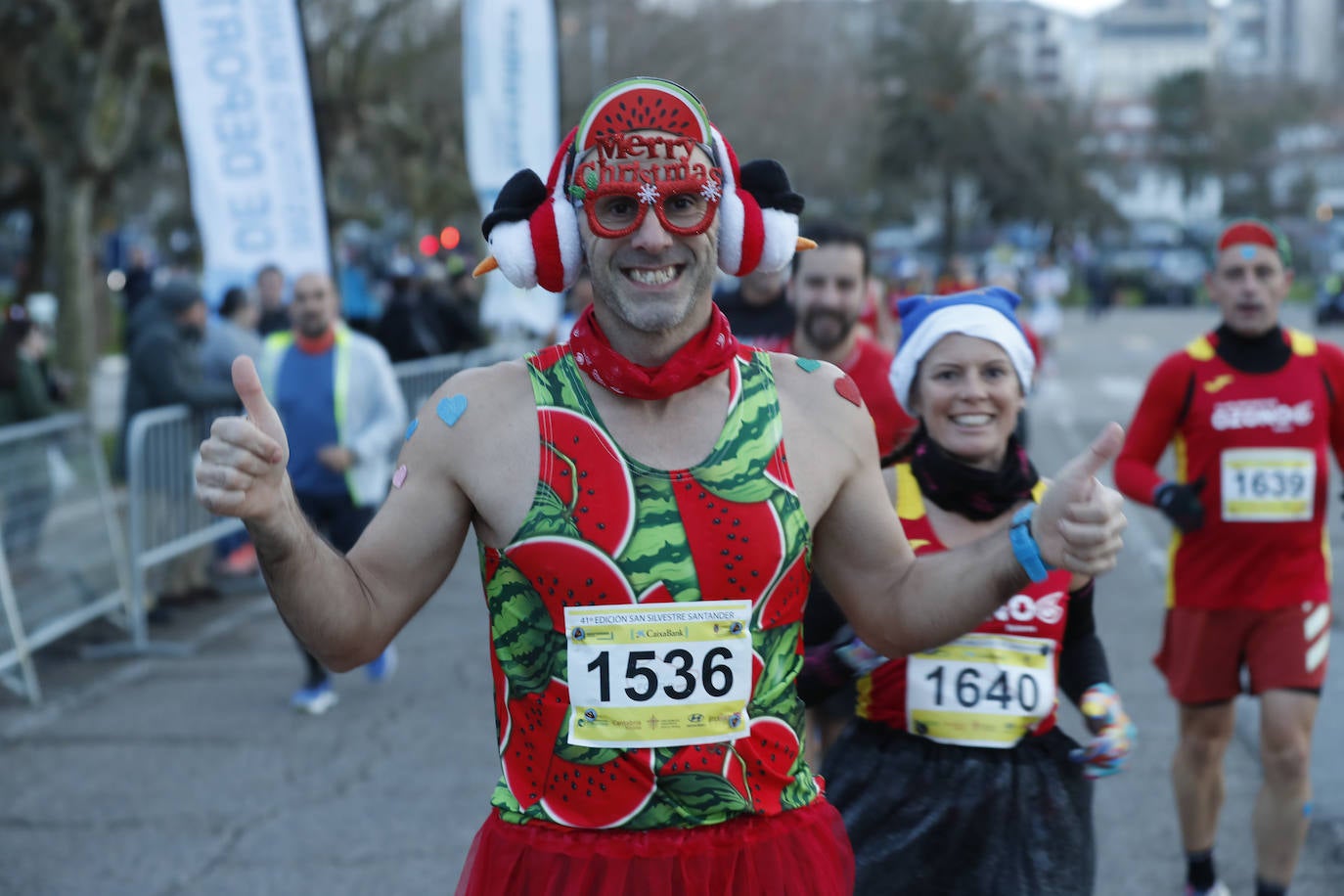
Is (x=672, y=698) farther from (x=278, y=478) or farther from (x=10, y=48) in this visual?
(x=10, y=48)

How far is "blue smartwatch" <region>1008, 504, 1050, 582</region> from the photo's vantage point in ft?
8.28

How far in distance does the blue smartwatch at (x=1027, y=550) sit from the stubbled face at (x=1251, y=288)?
8.99 ft

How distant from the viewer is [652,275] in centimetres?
254

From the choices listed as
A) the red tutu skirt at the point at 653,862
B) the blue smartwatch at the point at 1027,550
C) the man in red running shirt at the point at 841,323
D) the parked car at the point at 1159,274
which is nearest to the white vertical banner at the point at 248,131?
the man in red running shirt at the point at 841,323

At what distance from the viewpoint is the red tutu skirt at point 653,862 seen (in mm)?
2473

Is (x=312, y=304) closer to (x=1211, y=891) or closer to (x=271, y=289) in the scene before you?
(x=271, y=289)

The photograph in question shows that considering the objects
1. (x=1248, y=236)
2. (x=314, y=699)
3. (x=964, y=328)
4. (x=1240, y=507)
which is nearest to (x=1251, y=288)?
(x=1248, y=236)

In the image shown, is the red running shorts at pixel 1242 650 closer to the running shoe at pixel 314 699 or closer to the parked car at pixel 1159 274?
the running shoe at pixel 314 699

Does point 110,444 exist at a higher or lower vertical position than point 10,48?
lower

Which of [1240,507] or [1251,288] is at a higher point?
[1251,288]

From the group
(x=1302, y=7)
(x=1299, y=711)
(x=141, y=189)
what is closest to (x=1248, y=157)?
(x=141, y=189)

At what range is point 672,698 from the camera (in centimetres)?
250

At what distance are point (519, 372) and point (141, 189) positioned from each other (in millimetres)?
46102

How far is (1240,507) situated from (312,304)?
4455mm
